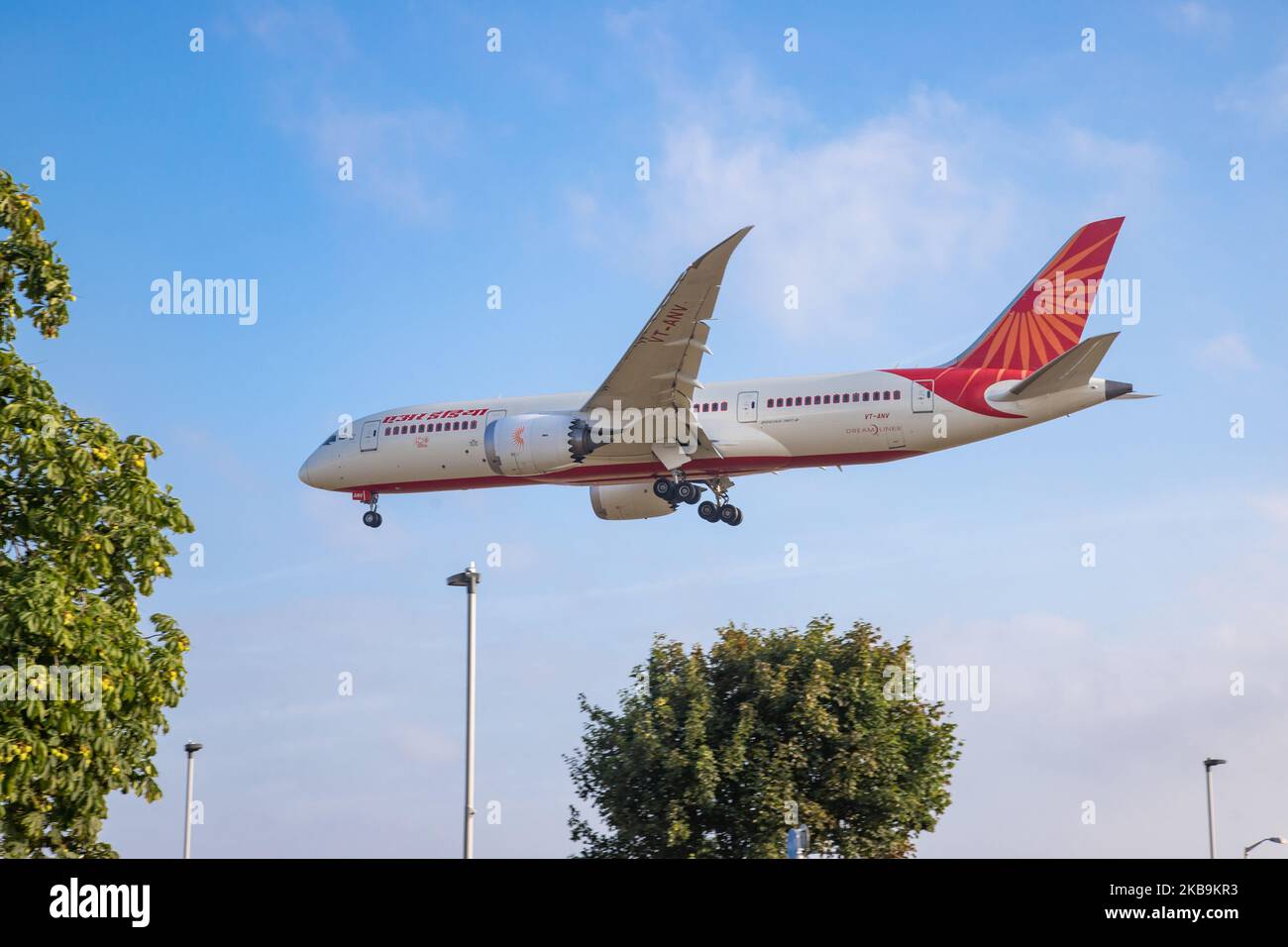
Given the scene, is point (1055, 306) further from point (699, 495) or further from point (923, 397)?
point (699, 495)

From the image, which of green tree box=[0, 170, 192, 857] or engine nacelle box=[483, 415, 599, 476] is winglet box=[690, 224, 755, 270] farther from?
green tree box=[0, 170, 192, 857]

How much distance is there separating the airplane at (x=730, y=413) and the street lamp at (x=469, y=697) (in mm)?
10033

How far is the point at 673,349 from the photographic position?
37219 millimetres

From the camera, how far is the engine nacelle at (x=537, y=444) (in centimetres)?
3906

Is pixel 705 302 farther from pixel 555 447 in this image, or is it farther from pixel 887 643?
pixel 887 643

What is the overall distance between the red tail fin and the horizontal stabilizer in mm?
3427

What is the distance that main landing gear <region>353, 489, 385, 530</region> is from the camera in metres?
45.0

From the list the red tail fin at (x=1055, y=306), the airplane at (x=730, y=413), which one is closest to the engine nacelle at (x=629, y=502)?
the airplane at (x=730, y=413)

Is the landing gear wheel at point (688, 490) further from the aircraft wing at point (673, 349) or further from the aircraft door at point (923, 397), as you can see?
the aircraft door at point (923, 397)

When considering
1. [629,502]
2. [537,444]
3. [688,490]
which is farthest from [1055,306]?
[537,444]

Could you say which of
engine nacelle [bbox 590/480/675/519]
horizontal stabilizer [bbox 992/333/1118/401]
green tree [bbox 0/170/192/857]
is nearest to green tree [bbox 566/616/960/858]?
engine nacelle [bbox 590/480/675/519]

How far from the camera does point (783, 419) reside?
3962 centimetres
